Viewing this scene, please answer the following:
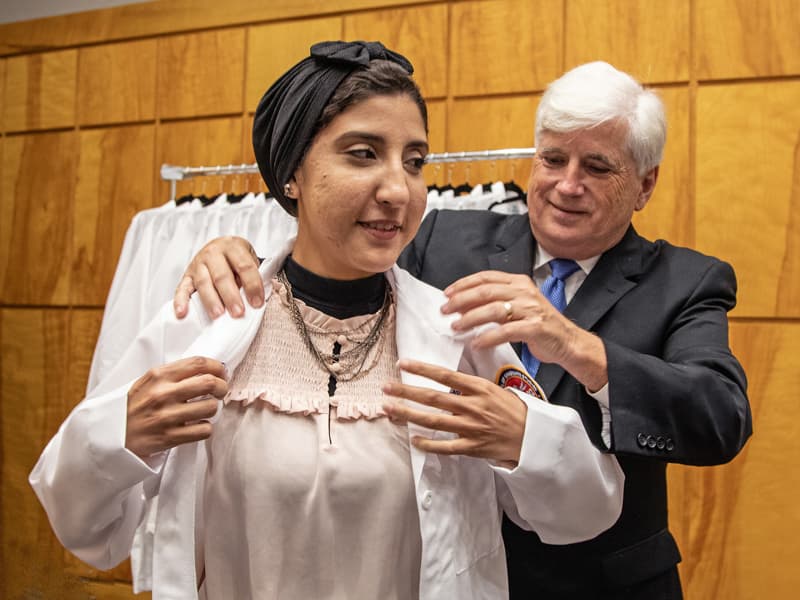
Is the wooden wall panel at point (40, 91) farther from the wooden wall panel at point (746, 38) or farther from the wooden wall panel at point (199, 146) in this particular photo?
the wooden wall panel at point (746, 38)

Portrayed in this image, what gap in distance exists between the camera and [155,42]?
395cm

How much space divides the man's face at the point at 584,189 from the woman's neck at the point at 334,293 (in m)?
0.60

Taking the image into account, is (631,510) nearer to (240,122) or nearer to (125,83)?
(240,122)

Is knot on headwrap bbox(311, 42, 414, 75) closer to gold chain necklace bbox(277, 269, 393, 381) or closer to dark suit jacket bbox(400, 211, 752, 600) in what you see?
gold chain necklace bbox(277, 269, 393, 381)

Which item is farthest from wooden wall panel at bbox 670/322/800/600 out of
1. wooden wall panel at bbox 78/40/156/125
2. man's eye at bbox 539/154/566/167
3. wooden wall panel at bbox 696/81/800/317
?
wooden wall panel at bbox 78/40/156/125

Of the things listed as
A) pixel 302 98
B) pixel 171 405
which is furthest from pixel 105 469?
pixel 302 98

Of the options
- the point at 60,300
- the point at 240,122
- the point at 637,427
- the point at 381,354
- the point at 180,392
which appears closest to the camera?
the point at 180,392

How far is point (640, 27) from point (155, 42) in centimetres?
229

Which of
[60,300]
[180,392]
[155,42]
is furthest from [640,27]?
[60,300]

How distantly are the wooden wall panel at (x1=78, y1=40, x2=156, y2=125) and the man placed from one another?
Answer: 2.44 meters

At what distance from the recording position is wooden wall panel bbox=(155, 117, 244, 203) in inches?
149

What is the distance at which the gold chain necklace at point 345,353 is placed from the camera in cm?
141

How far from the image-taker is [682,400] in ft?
5.23

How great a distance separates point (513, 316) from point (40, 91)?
145 inches
